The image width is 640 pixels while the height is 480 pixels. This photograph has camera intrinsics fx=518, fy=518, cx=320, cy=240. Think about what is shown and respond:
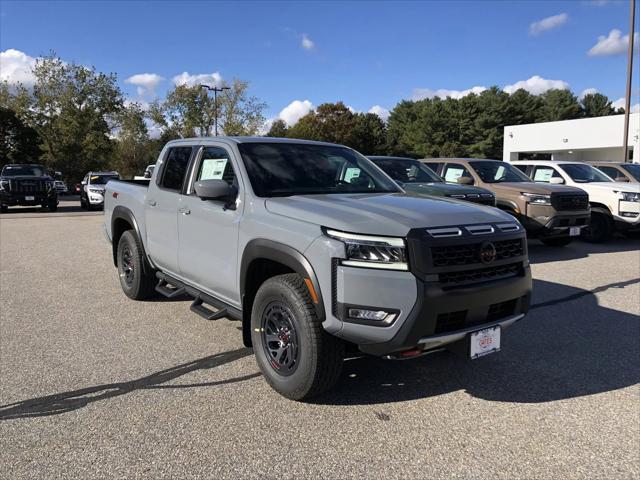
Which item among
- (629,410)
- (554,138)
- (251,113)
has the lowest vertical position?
(629,410)

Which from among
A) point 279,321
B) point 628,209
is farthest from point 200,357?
point 628,209

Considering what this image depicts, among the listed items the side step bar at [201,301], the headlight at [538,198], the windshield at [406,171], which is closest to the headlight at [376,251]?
the side step bar at [201,301]

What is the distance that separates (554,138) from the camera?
45750 mm

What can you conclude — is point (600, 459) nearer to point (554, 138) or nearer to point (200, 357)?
point (200, 357)

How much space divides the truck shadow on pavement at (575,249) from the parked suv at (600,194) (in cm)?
33

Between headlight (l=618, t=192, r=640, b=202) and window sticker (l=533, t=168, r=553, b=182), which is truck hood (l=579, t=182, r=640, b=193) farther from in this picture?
window sticker (l=533, t=168, r=553, b=182)

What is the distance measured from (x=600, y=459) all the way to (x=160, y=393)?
2842 mm

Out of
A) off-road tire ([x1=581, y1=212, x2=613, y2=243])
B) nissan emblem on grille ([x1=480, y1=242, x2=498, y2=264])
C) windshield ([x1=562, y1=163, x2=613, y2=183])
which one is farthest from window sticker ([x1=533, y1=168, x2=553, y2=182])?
nissan emblem on grille ([x1=480, y1=242, x2=498, y2=264])

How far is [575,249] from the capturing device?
35.1ft

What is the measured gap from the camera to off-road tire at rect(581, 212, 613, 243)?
1120cm

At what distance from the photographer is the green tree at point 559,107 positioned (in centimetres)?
7706

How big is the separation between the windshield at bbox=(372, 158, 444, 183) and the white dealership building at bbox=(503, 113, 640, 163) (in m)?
34.4

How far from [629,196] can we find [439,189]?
4837mm

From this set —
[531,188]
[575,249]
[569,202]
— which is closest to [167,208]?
[531,188]
